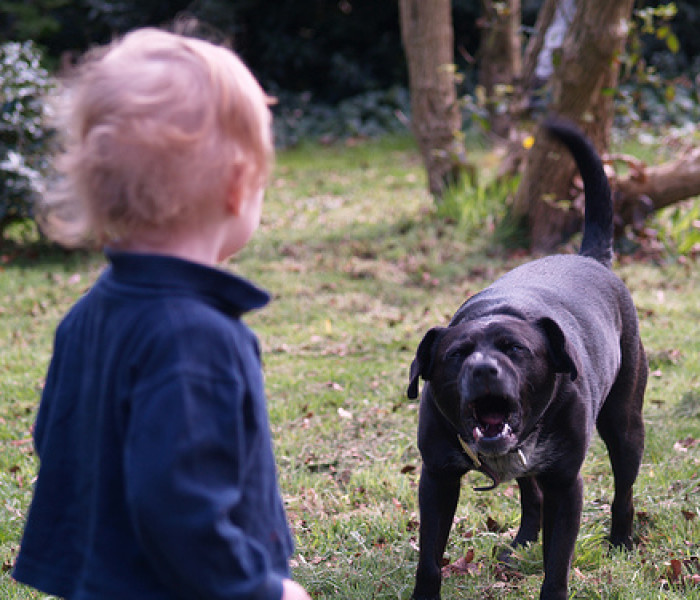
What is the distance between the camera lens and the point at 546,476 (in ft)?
9.18

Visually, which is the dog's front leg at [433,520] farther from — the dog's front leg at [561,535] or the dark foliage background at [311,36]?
the dark foliage background at [311,36]

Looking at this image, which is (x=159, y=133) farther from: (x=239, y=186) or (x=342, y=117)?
(x=342, y=117)

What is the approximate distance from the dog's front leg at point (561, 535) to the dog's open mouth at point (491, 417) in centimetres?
41

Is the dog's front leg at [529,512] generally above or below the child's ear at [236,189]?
below

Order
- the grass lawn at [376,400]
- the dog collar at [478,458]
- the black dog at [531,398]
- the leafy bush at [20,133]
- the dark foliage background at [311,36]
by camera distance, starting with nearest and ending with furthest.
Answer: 1. the black dog at [531,398]
2. the dog collar at [478,458]
3. the grass lawn at [376,400]
4. the leafy bush at [20,133]
5. the dark foliage background at [311,36]

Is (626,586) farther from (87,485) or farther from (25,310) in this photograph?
(25,310)

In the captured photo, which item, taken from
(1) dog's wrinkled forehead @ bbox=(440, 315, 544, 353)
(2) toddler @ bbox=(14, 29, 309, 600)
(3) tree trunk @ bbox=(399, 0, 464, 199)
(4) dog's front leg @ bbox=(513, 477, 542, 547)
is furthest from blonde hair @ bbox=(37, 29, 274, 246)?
(3) tree trunk @ bbox=(399, 0, 464, 199)

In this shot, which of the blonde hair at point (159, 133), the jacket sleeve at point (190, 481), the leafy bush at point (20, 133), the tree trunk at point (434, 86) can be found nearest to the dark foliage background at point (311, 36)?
the tree trunk at point (434, 86)

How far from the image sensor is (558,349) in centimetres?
265

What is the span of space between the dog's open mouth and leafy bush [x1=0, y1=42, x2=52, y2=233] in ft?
22.8

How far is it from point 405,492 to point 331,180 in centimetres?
882

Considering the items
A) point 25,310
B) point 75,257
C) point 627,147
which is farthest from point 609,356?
point 627,147

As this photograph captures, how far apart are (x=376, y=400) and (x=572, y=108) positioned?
3988 millimetres

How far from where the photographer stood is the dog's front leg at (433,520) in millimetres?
2873
